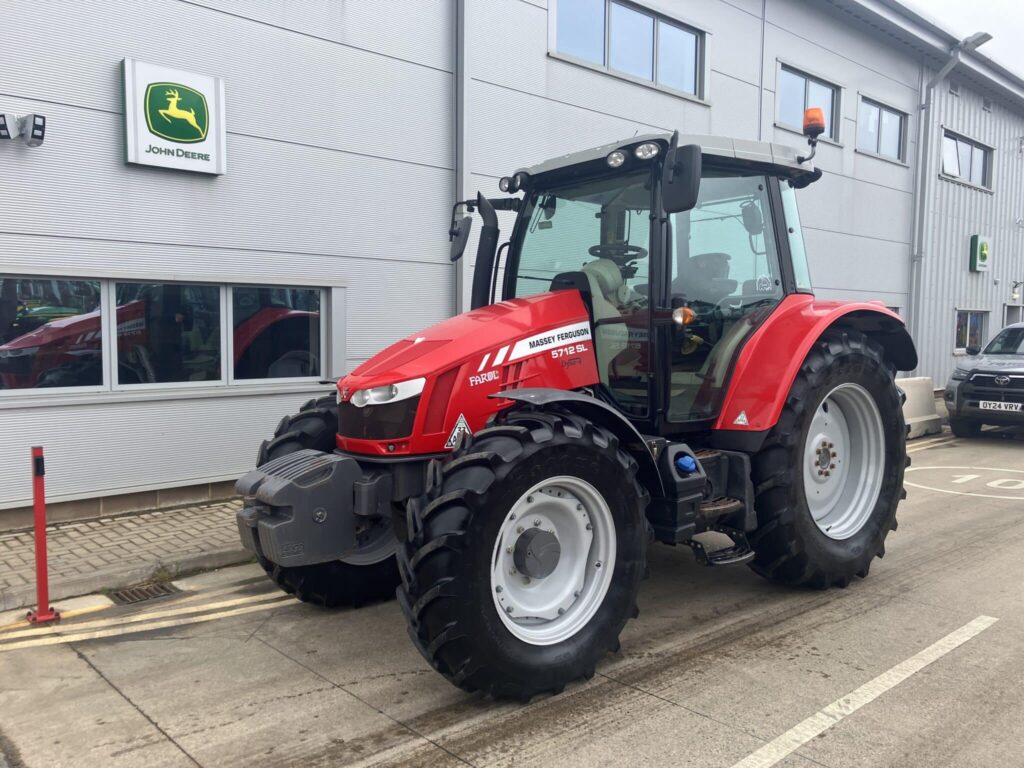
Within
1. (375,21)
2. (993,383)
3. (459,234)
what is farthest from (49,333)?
(993,383)

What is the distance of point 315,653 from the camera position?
4.30 metres

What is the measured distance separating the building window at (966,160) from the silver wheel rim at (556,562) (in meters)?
16.6

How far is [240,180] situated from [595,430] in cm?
514

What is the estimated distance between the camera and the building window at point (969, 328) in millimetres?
18016

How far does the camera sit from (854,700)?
3.66 m

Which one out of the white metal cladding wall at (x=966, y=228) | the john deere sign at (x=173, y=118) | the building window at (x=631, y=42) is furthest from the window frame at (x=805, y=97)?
the john deere sign at (x=173, y=118)

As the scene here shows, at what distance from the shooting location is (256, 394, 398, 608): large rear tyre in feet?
14.8

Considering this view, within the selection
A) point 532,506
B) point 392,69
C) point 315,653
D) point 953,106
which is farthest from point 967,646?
point 953,106

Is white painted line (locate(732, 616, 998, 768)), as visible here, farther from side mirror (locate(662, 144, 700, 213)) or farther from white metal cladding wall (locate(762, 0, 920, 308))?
white metal cladding wall (locate(762, 0, 920, 308))

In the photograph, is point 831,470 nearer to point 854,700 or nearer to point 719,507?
point 719,507

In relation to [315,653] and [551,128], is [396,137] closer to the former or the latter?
[551,128]

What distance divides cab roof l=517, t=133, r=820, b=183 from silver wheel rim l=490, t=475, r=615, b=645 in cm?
191

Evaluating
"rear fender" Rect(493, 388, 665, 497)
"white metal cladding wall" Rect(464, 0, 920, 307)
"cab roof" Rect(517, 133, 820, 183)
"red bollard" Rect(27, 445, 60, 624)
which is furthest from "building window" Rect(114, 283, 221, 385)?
"rear fender" Rect(493, 388, 665, 497)

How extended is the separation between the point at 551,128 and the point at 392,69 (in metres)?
2.30
